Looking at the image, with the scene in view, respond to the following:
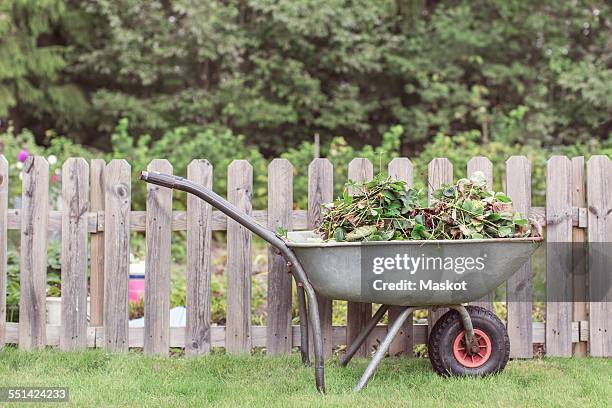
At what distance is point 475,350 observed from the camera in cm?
301

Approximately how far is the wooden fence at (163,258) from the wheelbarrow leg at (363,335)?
0.68ft

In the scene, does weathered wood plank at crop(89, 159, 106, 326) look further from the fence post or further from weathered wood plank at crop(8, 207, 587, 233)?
the fence post

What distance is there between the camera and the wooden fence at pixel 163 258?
3.38m

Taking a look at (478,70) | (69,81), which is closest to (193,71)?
(69,81)

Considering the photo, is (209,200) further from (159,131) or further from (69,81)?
(69,81)

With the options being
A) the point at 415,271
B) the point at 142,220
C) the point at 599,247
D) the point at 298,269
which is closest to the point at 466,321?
the point at 415,271

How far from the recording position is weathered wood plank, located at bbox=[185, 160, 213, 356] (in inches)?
133

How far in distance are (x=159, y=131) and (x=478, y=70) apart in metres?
4.59

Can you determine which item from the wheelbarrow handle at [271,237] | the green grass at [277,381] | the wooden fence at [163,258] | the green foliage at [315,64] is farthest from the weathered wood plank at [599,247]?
the green foliage at [315,64]

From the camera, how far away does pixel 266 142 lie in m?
10.4

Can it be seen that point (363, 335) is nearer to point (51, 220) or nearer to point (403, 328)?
point (403, 328)

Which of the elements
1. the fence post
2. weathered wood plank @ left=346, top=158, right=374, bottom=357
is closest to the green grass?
weathered wood plank @ left=346, top=158, right=374, bottom=357

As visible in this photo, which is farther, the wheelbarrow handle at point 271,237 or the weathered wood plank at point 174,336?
the weathered wood plank at point 174,336

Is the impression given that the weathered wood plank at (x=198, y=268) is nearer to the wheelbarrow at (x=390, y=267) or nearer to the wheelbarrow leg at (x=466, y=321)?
the wheelbarrow at (x=390, y=267)
